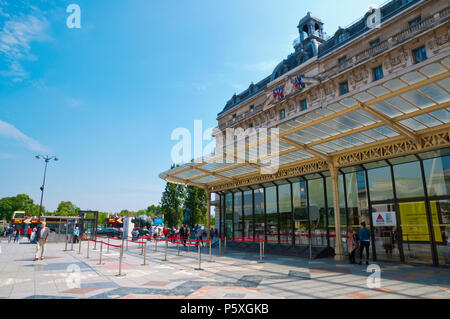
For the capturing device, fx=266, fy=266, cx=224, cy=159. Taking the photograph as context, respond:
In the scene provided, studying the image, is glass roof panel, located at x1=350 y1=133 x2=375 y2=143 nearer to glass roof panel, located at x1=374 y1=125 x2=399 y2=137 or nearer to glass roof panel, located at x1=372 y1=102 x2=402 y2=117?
glass roof panel, located at x1=374 y1=125 x2=399 y2=137

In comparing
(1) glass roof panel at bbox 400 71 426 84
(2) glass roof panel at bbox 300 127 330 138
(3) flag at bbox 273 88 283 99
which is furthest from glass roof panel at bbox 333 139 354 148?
(3) flag at bbox 273 88 283 99

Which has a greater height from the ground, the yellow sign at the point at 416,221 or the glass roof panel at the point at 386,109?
the glass roof panel at the point at 386,109

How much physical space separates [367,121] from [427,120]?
221 cm

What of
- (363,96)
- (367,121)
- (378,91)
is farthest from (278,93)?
(378,91)

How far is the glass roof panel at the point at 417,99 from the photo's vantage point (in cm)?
850

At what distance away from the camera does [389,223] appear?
12.9 meters

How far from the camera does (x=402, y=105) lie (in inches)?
362

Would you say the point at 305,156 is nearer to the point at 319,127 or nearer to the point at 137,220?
the point at 319,127

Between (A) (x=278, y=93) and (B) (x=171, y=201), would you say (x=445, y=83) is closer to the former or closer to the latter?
(A) (x=278, y=93)

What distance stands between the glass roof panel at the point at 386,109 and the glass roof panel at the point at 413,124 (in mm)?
849

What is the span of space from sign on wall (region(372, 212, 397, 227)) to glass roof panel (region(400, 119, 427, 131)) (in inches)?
170

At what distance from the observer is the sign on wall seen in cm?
1281

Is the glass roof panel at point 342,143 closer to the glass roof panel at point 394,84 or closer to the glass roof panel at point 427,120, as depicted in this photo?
the glass roof panel at point 427,120

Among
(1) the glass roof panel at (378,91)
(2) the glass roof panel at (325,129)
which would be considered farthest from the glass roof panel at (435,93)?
(2) the glass roof panel at (325,129)
